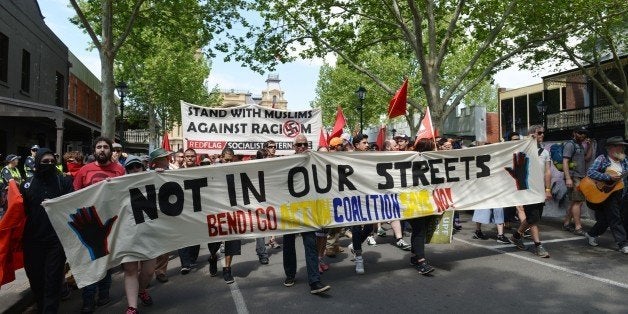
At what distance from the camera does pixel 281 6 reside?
53.9 feet

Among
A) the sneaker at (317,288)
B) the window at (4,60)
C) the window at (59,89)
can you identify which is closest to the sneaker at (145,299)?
the sneaker at (317,288)

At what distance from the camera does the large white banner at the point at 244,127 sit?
10.4 metres

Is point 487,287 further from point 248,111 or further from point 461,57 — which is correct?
point 461,57

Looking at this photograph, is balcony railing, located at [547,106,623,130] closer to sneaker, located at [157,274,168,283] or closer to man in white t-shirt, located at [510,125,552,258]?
man in white t-shirt, located at [510,125,552,258]

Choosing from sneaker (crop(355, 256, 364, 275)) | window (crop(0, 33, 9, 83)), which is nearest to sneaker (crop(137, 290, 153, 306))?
sneaker (crop(355, 256, 364, 275))

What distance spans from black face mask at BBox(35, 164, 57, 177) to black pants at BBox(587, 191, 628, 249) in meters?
7.18

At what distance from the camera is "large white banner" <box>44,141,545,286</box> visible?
14.8 ft

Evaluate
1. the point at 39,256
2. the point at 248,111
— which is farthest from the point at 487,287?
the point at 248,111

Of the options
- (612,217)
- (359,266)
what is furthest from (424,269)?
(612,217)

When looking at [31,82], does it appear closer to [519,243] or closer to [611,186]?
[519,243]

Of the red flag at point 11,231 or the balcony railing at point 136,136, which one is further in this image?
the balcony railing at point 136,136

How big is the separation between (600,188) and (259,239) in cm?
510

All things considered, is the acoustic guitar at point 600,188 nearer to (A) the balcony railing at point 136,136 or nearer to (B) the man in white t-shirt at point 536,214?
(B) the man in white t-shirt at point 536,214

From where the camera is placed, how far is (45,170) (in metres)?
4.47
